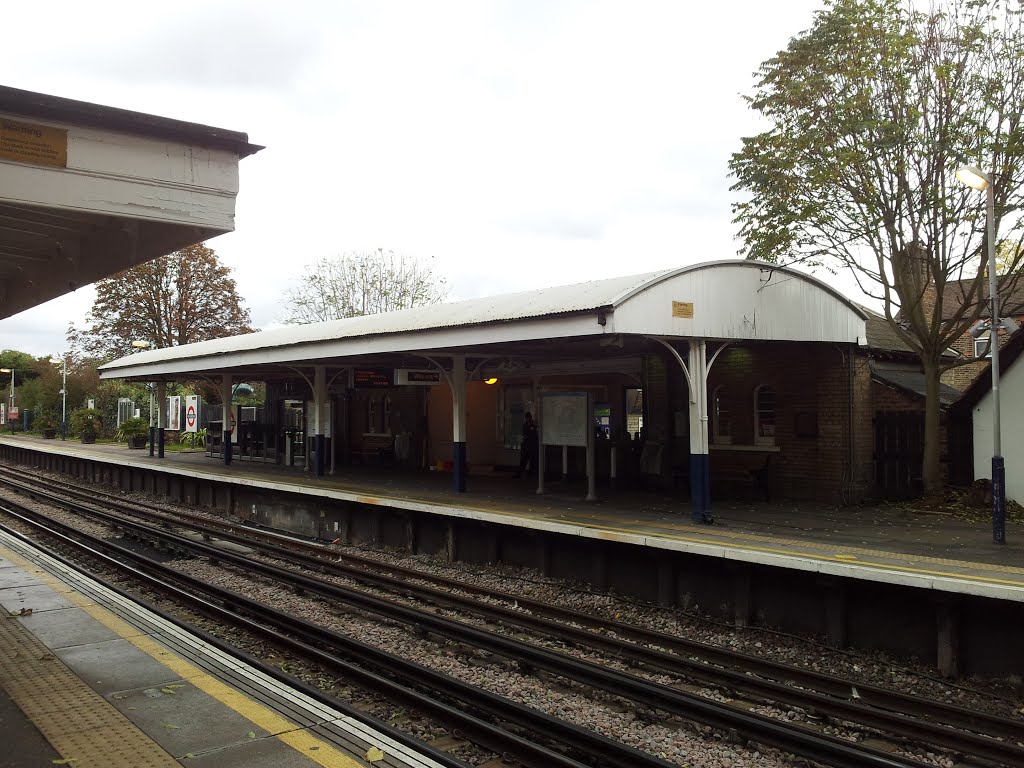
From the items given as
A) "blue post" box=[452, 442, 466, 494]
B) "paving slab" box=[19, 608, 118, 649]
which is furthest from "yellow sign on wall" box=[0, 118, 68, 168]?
"blue post" box=[452, 442, 466, 494]

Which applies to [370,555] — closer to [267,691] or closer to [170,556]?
[170,556]

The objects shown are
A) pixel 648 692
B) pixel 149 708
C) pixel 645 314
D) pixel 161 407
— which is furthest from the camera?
pixel 161 407

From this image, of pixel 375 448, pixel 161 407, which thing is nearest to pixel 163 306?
pixel 161 407

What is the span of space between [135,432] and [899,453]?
31615 mm

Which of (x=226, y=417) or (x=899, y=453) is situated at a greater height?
(x=226, y=417)

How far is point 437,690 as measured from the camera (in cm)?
660

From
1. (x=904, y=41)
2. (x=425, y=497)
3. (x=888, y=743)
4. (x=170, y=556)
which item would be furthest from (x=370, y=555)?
(x=904, y=41)

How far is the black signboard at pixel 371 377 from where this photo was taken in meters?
18.7

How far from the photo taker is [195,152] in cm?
530

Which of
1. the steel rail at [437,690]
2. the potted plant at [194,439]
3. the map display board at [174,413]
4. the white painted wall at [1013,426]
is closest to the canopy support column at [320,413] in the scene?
the steel rail at [437,690]

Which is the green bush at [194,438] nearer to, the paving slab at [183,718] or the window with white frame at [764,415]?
the window with white frame at [764,415]

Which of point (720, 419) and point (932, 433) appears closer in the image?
point (932, 433)

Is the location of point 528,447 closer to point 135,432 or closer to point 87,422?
point 135,432

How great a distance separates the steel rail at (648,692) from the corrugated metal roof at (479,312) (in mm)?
4056
